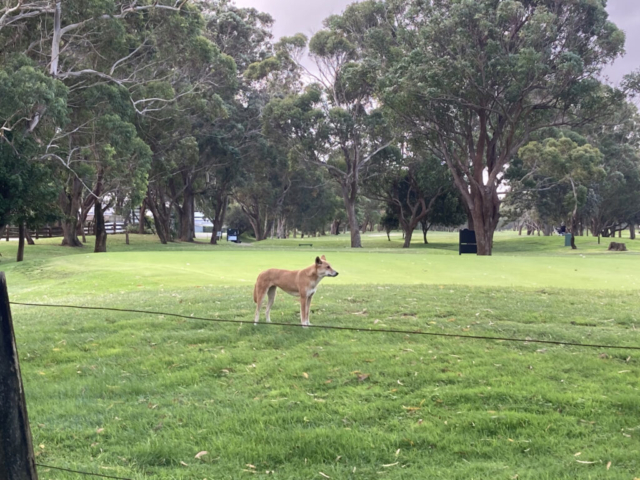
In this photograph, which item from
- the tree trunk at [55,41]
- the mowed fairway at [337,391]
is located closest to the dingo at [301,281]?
the mowed fairway at [337,391]

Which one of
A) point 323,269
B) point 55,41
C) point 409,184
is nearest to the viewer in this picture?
point 323,269

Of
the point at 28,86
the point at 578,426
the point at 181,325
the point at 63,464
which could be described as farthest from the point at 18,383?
the point at 28,86

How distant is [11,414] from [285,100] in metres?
39.3

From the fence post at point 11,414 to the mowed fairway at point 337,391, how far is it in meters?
1.18

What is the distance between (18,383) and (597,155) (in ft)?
134

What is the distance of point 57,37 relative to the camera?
873 inches

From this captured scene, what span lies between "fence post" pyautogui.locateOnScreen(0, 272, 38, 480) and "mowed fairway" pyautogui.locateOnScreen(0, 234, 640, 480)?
118cm

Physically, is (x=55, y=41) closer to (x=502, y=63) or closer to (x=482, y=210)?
(x=502, y=63)

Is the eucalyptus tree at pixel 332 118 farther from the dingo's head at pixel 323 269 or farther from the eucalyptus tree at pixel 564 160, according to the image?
the dingo's head at pixel 323 269

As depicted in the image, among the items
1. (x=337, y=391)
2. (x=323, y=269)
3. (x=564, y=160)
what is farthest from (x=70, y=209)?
(x=337, y=391)

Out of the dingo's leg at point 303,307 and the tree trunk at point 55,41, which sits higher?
the tree trunk at point 55,41

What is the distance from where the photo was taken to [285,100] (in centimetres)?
4041

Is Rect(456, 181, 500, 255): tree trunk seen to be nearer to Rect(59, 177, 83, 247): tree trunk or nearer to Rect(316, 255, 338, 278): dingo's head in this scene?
Rect(316, 255, 338, 278): dingo's head

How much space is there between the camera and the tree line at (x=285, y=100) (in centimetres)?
2422
